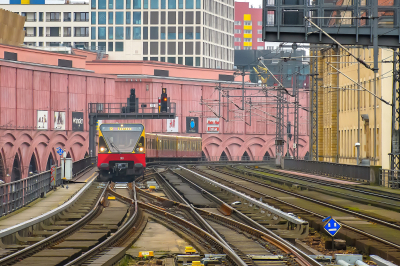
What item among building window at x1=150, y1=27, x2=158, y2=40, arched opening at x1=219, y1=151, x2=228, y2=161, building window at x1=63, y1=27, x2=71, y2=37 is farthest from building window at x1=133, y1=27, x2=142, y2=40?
arched opening at x1=219, y1=151, x2=228, y2=161

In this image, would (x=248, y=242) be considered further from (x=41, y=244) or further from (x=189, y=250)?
(x=41, y=244)

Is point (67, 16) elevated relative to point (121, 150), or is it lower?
elevated

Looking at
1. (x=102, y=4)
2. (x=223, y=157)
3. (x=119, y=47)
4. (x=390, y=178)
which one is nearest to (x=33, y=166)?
(x=223, y=157)

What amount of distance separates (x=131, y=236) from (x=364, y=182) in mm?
24939

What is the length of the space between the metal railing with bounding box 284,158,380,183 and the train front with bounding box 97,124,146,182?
12970 millimetres

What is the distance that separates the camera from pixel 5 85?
3059 inches

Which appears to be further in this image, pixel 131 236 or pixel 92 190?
pixel 92 190

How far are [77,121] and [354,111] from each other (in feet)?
139

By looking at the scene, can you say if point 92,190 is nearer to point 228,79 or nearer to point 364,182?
point 364,182

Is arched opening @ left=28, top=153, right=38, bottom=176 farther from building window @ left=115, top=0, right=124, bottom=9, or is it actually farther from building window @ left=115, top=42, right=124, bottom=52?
building window @ left=115, top=0, right=124, bottom=9

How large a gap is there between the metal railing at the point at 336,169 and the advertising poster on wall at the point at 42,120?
3628 cm

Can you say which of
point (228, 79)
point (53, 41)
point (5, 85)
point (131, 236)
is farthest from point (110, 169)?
point (53, 41)

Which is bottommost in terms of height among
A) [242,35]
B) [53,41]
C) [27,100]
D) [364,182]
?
[364,182]

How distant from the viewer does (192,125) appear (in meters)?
97.2
